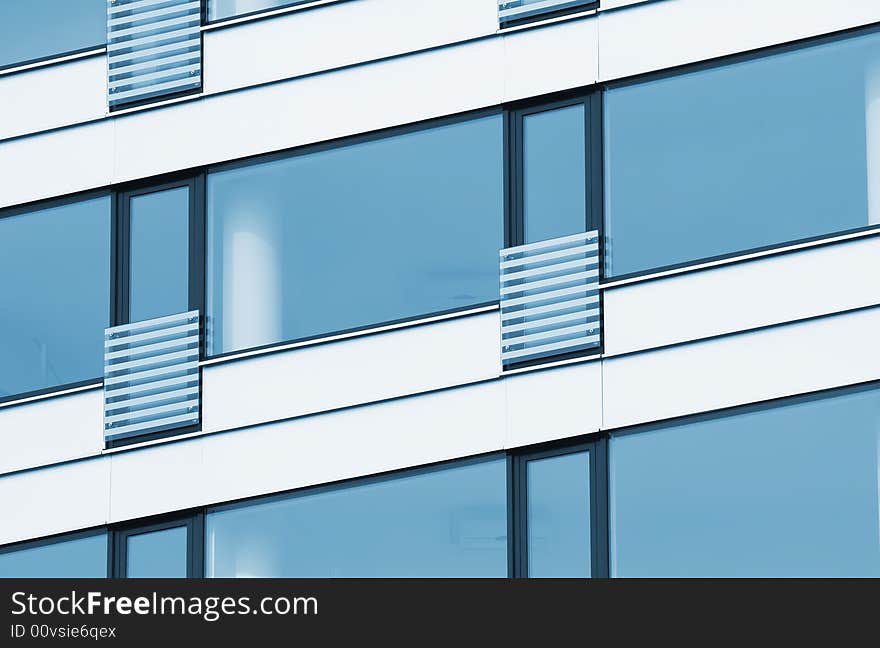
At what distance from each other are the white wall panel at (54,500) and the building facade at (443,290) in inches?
1.3

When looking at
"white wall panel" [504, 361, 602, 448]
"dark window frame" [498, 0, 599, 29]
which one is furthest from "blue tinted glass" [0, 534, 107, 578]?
"dark window frame" [498, 0, 599, 29]

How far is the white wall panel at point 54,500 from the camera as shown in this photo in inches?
901

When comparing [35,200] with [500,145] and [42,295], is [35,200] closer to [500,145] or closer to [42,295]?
[42,295]

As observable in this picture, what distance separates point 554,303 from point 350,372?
2.26 meters

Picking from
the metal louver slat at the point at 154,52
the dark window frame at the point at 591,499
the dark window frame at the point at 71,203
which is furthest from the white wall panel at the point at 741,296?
the dark window frame at the point at 71,203

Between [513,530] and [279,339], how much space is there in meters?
3.29

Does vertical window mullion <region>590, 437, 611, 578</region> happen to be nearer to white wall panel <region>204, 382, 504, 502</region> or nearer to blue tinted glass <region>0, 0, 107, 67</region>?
white wall panel <region>204, 382, 504, 502</region>

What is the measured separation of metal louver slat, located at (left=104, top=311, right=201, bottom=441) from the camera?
2286 centimetres

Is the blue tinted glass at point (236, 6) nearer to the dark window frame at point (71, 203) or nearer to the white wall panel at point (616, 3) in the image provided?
the dark window frame at point (71, 203)

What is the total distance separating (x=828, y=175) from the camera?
2155 centimetres

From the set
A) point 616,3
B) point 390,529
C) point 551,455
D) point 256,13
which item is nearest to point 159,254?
point 256,13
